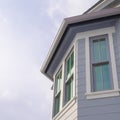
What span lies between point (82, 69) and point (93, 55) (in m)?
0.62

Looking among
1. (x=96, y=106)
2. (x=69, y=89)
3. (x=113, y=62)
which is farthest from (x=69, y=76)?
(x=96, y=106)

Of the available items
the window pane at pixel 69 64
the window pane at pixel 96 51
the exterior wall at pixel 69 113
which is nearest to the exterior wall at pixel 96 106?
the exterior wall at pixel 69 113

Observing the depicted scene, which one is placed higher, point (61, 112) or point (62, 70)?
point (62, 70)

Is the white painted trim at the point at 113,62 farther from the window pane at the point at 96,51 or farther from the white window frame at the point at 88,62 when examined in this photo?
the window pane at the point at 96,51

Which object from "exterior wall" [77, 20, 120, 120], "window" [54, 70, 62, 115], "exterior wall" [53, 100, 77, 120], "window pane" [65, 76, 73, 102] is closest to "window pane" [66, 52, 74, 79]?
"window pane" [65, 76, 73, 102]

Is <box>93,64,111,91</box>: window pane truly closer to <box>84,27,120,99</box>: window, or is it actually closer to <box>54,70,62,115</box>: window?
<box>84,27,120,99</box>: window

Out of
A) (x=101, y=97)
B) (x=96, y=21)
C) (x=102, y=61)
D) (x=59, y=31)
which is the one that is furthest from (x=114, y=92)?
(x=59, y=31)

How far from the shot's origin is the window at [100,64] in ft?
24.5

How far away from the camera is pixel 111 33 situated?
324 inches

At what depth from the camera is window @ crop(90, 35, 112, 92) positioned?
294 inches

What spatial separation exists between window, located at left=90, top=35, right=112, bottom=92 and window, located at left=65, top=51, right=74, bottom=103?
2.83 feet

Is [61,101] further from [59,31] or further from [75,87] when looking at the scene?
[59,31]

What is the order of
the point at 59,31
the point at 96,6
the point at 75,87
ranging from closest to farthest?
the point at 75,87 < the point at 59,31 < the point at 96,6

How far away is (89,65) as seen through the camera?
7895mm
